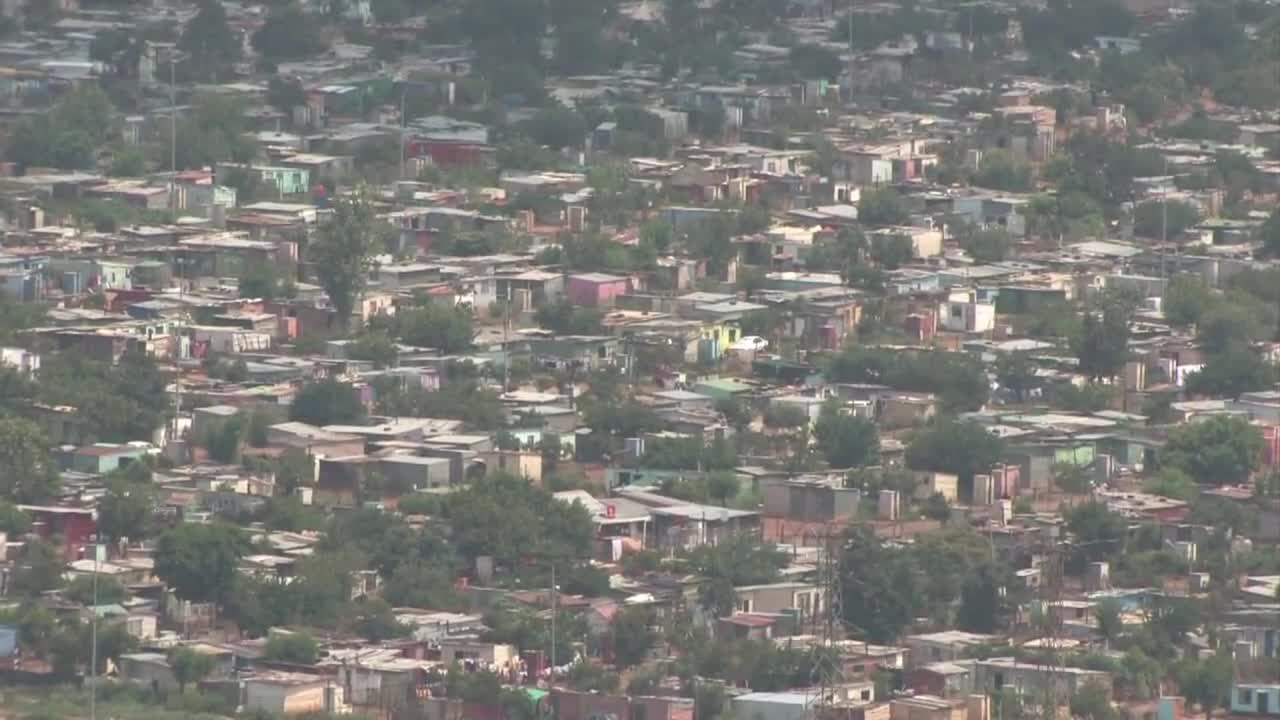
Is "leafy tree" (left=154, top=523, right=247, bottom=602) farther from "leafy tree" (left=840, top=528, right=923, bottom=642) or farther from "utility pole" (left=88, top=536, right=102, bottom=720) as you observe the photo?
"leafy tree" (left=840, top=528, right=923, bottom=642)

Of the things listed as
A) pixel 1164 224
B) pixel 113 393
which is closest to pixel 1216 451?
pixel 113 393

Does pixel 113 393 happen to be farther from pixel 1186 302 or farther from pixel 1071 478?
pixel 1186 302

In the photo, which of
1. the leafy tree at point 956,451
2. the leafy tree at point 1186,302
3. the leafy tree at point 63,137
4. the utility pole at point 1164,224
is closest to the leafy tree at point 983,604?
the leafy tree at point 956,451

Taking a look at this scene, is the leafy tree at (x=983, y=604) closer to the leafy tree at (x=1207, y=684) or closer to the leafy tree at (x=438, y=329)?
the leafy tree at (x=1207, y=684)

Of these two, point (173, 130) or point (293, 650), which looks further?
point (173, 130)

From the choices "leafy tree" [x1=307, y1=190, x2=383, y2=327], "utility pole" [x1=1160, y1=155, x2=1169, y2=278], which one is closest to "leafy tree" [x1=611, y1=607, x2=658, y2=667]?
"leafy tree" [x1=307, y1=190, x2=383, y2=327]

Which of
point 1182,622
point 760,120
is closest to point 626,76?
A: point 760,120

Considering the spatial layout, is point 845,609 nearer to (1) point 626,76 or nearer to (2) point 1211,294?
(2) point 1211,294
